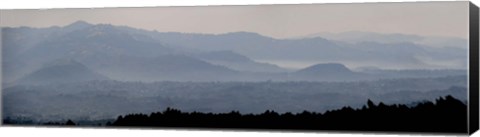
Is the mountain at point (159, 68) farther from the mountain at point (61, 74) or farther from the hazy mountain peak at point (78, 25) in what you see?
the hazy mountain peak at point (78, 25)

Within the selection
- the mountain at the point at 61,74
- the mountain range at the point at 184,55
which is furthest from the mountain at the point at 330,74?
the mountain at the point at 61,74

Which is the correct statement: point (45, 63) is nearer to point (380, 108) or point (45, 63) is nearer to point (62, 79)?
point (62, 79)

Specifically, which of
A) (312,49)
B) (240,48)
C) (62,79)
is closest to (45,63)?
(62,79)

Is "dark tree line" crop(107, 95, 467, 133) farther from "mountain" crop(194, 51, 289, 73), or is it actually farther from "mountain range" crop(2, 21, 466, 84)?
"mountain" crop(194, 51, 289, 73)

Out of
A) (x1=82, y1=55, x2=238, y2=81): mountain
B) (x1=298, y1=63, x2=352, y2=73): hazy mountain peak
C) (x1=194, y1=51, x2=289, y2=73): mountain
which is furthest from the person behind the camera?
(x1=82, y1=55, x2=238, y2=81): mountain

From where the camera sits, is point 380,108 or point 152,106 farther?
point 152,106

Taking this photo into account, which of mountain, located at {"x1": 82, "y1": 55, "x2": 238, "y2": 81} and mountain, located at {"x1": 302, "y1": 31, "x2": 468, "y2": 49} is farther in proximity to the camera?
mountain, located at {"x1": 82, "y1": 55, "x2": 238, "y2": 81}

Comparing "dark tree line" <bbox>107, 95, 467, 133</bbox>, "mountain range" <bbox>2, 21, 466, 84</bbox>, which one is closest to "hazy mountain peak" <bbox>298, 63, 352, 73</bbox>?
"mountain range" <bbox>2, 21, 466, 84</bbox>
